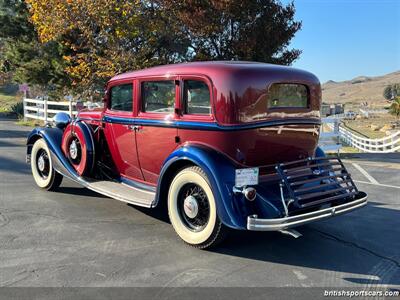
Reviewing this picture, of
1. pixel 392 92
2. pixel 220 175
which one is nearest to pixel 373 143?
pixel 220 175

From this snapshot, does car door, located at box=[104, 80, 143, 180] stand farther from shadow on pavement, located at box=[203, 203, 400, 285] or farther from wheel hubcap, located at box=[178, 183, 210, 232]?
shadow on pavement, located at box=[203, 203, 400, 285]

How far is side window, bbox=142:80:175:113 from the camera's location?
17.3ft

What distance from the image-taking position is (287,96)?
5.11 metres

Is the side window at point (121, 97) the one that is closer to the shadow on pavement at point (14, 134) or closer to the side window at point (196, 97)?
the side window at point (196, 97)

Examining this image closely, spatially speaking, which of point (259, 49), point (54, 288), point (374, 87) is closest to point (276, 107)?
point (54, 288)

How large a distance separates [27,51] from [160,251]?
20499 mm

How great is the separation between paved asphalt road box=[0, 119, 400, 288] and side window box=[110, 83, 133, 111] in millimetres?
1421

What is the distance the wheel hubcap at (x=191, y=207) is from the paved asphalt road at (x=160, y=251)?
1.19 feet

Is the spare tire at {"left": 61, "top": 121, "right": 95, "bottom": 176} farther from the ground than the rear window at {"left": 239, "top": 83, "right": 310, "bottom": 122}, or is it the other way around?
the rear window at {"left": 239, "top": 83, "right": 310, "bottom": 122}

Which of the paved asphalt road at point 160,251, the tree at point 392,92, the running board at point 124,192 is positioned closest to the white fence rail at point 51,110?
the running board at point 124,192

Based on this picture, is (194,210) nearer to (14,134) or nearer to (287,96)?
(287,96)

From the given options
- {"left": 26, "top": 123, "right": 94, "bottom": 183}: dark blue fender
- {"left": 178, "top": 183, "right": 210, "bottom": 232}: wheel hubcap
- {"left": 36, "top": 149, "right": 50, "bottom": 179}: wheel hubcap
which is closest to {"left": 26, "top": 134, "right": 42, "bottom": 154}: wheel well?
{"left": 26, "top": 123, "right": 94, "bottom": 183}: dark blue fender

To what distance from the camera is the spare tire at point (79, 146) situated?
630 cm

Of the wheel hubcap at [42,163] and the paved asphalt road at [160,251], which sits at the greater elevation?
the wheel hubcap at [42,163]
